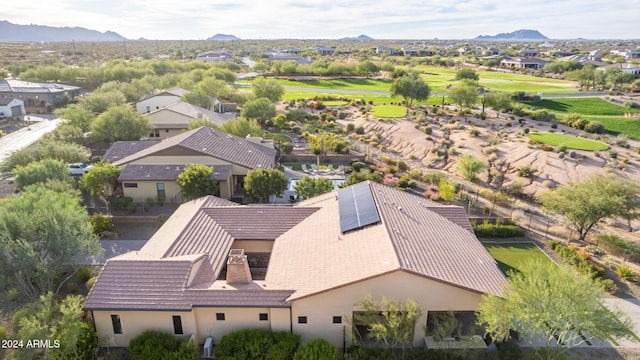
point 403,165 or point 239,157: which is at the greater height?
point 239,157

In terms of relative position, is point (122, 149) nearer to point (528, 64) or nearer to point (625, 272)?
point (625, 272)

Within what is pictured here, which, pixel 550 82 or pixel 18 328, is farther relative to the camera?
pixel 550 82

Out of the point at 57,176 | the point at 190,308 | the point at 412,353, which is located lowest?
the point at 412,353

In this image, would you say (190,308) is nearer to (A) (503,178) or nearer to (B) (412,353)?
(B) (412,353)

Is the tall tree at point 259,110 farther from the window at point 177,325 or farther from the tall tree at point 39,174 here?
the window at point 177,325

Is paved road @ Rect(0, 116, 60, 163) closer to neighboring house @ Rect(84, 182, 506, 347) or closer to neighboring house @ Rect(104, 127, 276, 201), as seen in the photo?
neighboring house @ Rect(104, 127, 276, 201)

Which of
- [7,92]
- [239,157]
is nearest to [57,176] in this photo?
[239,157]
